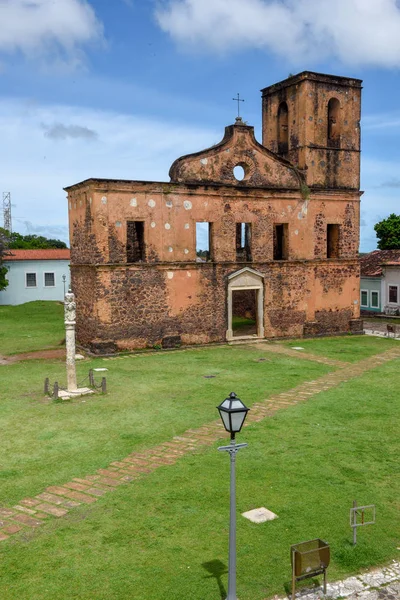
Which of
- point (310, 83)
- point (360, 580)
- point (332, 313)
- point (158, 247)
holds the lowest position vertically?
point (360, 580)

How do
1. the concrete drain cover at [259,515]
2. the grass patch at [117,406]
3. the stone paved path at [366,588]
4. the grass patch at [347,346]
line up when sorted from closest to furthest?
the stone paved path at [366,588], the concrete drain cover at [259,515], the grass patch at [117,406], the grass patch at [347,346]

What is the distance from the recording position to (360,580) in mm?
7039

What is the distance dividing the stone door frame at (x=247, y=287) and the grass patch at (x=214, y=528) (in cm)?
1240

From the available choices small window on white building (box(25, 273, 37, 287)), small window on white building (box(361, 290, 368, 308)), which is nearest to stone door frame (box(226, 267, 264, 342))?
small window on white building (box(361, 290, 368, 308))

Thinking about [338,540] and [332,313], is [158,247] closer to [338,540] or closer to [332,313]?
[332,313]

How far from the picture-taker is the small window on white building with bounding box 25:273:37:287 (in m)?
43.8

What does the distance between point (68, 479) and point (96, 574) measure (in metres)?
3.08

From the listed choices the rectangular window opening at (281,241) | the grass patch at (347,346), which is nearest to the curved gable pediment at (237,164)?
the rectangular window opening at (281,241)

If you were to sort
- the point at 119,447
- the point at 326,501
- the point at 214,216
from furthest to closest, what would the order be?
the point at 214,216 → the point at 119,447 → the point at 326,501

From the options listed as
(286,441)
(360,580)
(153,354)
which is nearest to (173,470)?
(286,441)

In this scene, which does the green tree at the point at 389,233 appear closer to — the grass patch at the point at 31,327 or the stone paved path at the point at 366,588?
the grass patch at the point at 31,327

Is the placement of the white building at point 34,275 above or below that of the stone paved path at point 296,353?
above

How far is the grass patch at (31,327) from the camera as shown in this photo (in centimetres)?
2390

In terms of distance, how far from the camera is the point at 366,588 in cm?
688
